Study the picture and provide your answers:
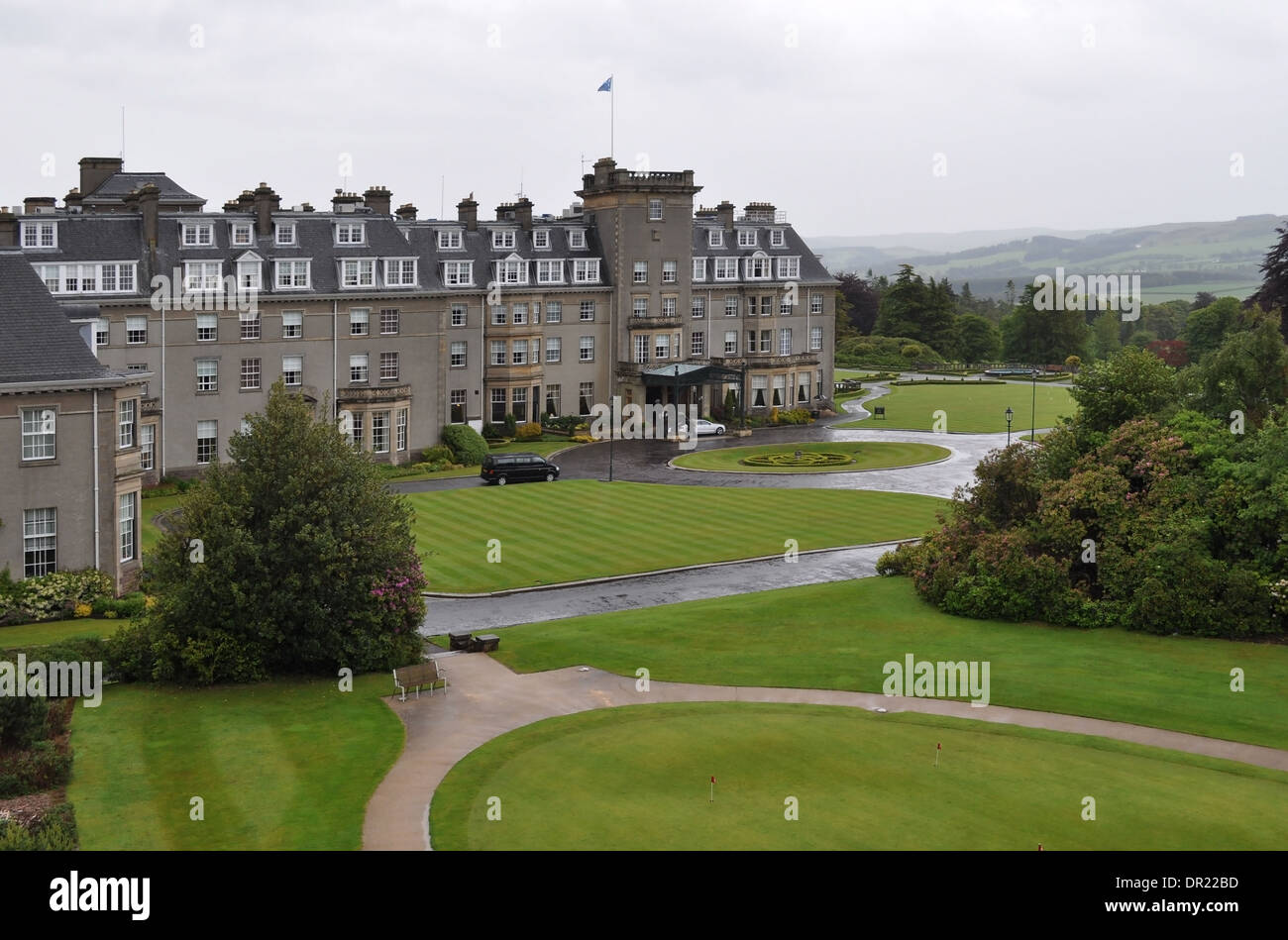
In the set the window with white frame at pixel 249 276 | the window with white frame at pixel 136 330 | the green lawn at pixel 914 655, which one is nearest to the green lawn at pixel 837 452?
the window with white frame at pixel 249 276

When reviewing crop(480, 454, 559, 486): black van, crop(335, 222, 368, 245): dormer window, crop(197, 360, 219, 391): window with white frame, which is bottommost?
crop(480, 454, 559, 486): black van

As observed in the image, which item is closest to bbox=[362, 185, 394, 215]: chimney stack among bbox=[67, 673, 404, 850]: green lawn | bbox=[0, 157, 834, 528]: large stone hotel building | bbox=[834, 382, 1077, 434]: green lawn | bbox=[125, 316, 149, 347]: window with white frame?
bbox=[0, 157, 834, 528]: large stone hotel building

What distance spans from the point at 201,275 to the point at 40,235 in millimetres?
8137

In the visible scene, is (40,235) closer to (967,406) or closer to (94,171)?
(94,171)

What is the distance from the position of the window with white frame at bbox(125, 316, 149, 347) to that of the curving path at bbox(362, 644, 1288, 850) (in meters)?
39.3

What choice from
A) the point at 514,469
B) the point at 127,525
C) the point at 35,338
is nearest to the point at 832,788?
the point at 127,525

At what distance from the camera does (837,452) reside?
276 ft

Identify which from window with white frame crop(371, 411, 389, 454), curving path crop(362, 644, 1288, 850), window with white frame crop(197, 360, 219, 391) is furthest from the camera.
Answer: window with white frame crop(371, 411, 389, 454)

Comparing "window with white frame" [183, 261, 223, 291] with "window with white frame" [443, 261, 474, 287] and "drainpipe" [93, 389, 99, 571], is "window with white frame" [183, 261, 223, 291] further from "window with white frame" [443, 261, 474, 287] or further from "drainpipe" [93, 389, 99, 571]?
"drainpipe" [93, 389, 99, 571]

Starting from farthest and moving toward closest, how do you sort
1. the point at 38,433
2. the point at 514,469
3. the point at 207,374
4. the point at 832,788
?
the point at 207,374
the point at 514,469
the point at 38,433
the point at 832,788

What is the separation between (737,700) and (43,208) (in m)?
57.0

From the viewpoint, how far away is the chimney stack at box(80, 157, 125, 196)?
90.3 m
